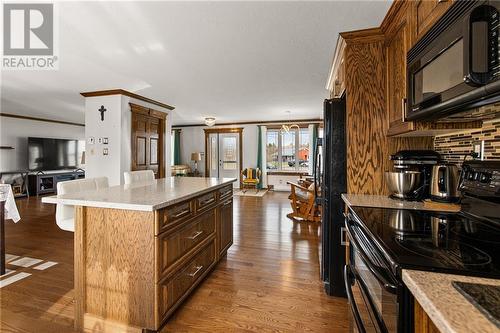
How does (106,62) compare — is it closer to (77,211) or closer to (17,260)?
(77,211)

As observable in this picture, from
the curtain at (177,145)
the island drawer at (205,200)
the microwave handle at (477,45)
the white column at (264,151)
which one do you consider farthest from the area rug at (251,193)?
the microwave handle at (477,45)

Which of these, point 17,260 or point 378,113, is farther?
point 17,260

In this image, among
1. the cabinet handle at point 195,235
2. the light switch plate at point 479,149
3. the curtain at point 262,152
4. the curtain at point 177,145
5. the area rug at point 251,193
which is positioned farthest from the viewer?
the curtain at point 177,145

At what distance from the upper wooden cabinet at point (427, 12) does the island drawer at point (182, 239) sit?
2007mm

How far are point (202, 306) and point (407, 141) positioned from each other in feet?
7.20

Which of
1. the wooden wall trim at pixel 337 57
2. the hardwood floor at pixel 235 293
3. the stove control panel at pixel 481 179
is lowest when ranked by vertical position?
the hardwood floor at pixel 235 293

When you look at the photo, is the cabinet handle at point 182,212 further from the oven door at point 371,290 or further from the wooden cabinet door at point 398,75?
the wooden cabinet door at point 398,75

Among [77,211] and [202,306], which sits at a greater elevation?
[77,211]

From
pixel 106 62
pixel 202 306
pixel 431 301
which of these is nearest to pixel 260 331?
pixel 202 306

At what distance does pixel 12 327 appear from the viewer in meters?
1.67

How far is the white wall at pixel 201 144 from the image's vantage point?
27.6 ft

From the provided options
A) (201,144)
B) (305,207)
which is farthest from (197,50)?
(201,144)

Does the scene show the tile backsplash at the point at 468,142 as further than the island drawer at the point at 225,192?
No

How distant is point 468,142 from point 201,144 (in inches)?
323
